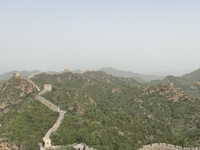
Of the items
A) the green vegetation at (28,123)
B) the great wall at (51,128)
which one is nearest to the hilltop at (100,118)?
the green vegetation at (28,123)

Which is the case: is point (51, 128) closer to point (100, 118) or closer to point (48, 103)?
point (48, 103)

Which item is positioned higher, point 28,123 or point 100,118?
point 28,123

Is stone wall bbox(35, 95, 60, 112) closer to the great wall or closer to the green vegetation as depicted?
the great wall

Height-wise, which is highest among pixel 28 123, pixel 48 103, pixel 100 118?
pixel 48 103

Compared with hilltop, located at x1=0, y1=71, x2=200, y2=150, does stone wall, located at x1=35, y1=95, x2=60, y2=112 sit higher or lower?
higher

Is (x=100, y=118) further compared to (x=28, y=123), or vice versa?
(x=100, y=118)

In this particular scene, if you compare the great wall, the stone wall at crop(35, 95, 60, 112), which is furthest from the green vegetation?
the great wall

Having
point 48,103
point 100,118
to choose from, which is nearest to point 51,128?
point 48,103

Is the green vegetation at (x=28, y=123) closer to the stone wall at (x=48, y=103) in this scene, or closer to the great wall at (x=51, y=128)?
the stone wall at (x=48, y=103)

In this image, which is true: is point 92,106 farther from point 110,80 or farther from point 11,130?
point 110,80
